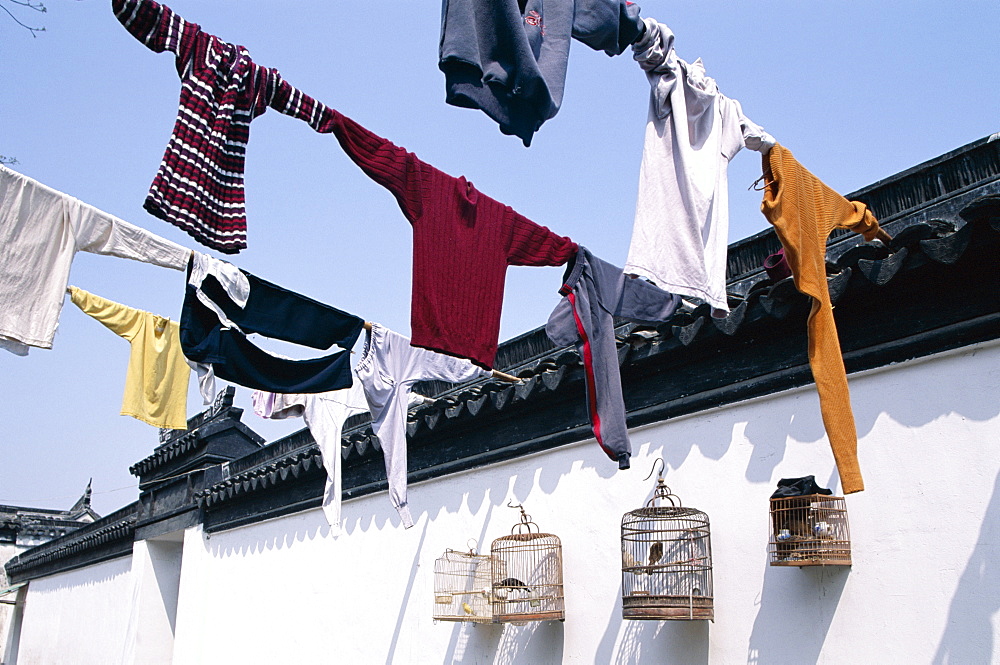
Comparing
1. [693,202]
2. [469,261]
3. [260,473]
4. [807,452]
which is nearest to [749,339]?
[807,452]

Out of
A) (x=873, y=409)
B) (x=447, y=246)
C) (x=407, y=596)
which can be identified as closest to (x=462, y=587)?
(x=407, y=596)

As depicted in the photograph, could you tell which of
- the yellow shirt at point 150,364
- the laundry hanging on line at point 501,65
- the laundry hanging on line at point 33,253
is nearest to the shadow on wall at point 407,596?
the yellow shirt at point 150,364

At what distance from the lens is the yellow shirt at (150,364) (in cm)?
740

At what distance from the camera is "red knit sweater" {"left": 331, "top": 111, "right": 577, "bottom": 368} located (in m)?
4.62

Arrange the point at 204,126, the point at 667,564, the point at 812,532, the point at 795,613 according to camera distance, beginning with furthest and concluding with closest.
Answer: the point at 667,564, the point at 795,613, the point at 812,532, the point at 204,126

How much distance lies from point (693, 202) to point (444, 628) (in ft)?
15.0

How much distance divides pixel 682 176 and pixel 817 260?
0.79 meters

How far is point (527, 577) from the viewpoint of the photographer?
21.4 ft

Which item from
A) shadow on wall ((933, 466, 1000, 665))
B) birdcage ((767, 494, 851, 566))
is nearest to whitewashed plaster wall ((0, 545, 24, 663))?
birdcage ((767, 494, 851, 566))

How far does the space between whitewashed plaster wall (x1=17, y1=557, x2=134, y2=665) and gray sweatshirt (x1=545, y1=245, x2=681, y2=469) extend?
33.9 feet

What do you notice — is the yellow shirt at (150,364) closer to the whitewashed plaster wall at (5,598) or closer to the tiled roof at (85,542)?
the tiled roof at (85,542)

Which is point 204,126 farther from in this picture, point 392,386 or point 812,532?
point 812,532

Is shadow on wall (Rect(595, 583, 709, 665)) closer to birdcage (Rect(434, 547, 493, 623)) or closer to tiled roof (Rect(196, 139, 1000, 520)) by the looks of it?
birdcage (Rect(434, 547, 493, 623))

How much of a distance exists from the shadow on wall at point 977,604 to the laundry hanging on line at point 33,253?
4921 mm
